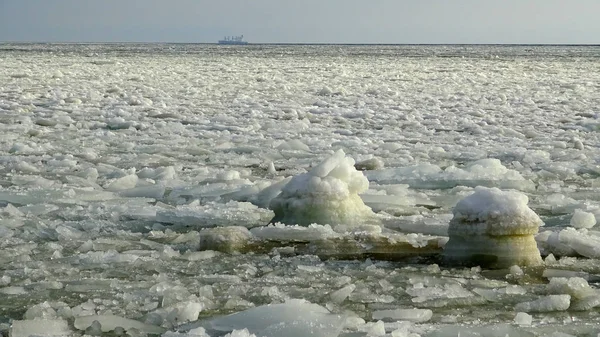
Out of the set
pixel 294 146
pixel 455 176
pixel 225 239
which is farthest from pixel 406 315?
pixel 294 146

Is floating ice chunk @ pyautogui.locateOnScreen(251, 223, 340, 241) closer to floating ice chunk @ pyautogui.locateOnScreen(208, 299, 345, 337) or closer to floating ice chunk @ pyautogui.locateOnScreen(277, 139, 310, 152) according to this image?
floating ice chunk @ pyautogui.locateOnScreen(208, 299, 345, 337)

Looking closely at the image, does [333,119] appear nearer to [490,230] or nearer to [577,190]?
[577,190]

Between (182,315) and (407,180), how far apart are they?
2.43 m

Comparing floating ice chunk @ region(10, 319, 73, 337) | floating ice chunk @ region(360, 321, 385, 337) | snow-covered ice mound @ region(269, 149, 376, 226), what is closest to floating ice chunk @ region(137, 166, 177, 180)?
snow-covered ice mound @ region(269, 149, 376, 226)

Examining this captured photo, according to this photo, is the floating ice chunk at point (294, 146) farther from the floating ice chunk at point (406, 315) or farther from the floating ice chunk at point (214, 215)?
the floating ice chunk at point (406, 315)

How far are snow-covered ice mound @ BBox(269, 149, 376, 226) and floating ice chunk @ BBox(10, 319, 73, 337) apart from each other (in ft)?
4.13

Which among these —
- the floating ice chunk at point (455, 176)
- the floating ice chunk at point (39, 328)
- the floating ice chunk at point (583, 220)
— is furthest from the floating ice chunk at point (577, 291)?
the floating ice chunk at point (455, 176)

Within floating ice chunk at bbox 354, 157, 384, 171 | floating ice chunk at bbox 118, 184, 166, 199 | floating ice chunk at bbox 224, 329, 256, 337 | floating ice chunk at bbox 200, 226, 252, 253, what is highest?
floating ice chunk at bbox 224, 329, 256, 337

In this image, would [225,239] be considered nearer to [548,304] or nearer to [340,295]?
[340,295]

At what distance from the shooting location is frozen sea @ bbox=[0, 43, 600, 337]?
7.98ft

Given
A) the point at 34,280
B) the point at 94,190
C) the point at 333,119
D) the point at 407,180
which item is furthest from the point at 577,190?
the point at 333,119

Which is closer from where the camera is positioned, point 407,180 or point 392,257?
point 392,257

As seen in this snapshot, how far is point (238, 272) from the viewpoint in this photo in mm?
2896

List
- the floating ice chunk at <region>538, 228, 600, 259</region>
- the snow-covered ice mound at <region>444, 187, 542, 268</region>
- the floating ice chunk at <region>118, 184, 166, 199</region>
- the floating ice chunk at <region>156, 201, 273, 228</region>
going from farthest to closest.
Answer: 1. the floating ice chunk at <region>118, 184, 166, 199</region>
2. the floating ice chunk at <region>156, 201, 273, 228</region>
3. the floating ice chunk at <region>538, 228, 600, 259</region>
4. the snow-covered ice mound at <region>444, 187, 542, 268</region>
